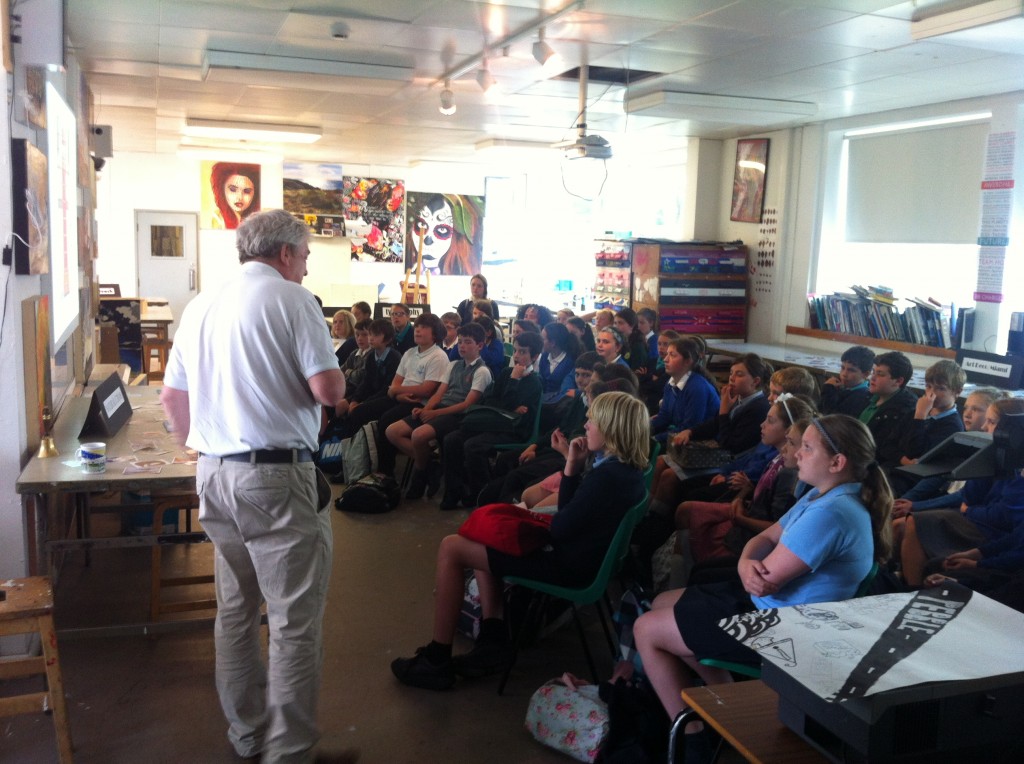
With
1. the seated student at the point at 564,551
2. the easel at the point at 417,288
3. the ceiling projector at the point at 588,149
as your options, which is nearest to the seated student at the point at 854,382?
the ceiling projector at the point at 588,149

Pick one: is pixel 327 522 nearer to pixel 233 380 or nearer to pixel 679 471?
pixel 233 380

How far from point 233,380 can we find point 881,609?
5.82 feet

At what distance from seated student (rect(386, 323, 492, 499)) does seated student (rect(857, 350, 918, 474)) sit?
243 centimetres

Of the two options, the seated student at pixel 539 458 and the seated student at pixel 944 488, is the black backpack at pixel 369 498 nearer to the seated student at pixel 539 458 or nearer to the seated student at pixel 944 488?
the seated student at pixel 539 458

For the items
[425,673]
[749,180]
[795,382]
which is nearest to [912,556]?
[795,382]

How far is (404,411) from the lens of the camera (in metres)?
6.21

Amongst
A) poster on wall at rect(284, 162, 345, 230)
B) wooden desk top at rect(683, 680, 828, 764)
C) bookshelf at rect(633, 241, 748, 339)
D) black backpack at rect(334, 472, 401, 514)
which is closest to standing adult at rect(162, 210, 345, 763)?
wooden desk top at rect(683, 680, 828, 764)

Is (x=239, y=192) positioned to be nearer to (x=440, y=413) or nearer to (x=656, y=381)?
(x=440, y=413)

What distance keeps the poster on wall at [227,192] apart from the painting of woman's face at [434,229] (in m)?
2.68

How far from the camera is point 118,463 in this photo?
3357 mm

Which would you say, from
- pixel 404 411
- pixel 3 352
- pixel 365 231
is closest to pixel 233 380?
Answer: pixel 3 352

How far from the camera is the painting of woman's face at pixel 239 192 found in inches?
526

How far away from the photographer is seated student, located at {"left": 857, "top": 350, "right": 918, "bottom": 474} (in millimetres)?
4750

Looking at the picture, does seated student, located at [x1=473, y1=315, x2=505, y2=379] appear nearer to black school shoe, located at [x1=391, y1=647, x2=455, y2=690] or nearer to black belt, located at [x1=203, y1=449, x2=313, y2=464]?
black school shoe, located at [x1=391, y1=647, x2=455, y2=690]
